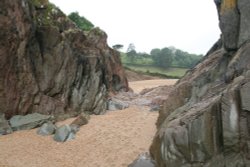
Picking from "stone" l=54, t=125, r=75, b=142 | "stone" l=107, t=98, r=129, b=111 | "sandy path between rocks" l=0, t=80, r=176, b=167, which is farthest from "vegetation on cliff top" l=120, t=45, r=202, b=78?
"stone" l=54, t=125, r=75, b=142


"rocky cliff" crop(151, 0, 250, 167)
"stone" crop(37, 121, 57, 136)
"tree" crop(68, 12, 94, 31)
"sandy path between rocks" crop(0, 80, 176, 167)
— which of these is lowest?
"sandy path between rocks" crop(0, 80, 176, 167)

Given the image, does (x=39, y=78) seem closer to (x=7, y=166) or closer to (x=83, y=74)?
(x=83, y=74)

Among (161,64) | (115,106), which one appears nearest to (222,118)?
(115,106)

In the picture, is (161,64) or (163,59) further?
(163,59)

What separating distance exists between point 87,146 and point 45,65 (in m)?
7.70

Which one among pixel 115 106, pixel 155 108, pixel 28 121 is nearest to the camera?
pixel 28 121

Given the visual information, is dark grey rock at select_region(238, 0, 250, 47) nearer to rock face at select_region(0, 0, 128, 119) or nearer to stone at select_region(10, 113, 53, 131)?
stone at select_region(10, 113, 53, 131)

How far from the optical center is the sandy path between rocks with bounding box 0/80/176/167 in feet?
51.5

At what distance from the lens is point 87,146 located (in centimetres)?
1780

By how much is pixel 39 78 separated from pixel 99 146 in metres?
7.41

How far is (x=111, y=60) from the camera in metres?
37.2

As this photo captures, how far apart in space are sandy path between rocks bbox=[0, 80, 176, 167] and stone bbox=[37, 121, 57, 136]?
37 centimetres

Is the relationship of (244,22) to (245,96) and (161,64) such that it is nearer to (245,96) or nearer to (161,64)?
(245,96)

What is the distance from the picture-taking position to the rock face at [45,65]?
66.6 ft
